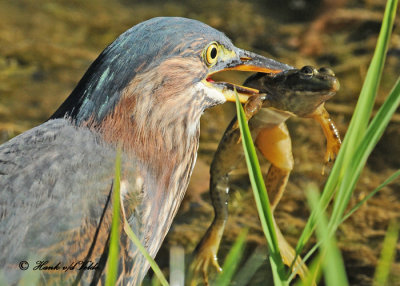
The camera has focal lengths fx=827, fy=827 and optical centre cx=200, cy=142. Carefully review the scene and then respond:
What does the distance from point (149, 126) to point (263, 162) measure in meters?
2.31

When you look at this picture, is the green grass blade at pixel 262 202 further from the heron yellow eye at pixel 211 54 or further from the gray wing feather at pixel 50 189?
the heron yellow eye at pixel 211 54

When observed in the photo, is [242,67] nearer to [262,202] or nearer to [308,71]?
[308,71]

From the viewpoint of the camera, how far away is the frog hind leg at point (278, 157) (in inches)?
159

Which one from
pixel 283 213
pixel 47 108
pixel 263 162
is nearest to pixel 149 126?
pixel 283 213

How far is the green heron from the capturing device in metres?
3.10

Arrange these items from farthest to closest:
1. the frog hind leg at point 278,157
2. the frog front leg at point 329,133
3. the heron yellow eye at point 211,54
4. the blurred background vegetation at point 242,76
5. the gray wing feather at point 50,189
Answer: the blurred background vegetation at point 242,76, the frog hind leg at point 278,157, the frog front leg at point 329,133, the heron yellow eye at point 211,54, the gray wing feather at point 50,189

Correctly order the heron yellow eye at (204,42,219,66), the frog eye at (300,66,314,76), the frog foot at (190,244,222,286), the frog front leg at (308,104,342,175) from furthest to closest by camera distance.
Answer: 1. the frog foot at (190,244,222,286)
2. the frog front leg at (308,104,342,175)
3. the heron yellow eye at (204,42,219,66)
4. the frog eye at (300,66,314,76)

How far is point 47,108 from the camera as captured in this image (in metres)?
6.39

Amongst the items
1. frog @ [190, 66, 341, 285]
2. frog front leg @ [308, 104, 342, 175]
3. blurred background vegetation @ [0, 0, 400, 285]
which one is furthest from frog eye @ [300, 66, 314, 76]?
blurred background vegetation @ [0, 0, 400, 285]

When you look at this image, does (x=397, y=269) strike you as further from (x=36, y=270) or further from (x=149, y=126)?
(x=36, y=270)

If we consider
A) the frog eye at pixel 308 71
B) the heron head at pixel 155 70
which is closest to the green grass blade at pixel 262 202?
the heron head at pixel 155 70

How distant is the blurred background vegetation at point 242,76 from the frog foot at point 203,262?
0.26 m

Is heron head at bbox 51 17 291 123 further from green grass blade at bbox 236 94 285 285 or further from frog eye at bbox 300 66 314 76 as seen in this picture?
green grass blade at bbox 236 94 285 285

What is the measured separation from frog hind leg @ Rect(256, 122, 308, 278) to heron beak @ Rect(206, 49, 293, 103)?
0.89ft
